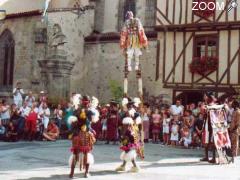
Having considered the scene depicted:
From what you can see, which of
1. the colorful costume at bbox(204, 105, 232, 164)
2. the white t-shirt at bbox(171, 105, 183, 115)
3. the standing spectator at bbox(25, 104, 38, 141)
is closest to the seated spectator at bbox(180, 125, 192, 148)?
the white t-shirt at bbox(171, 105, 183, 115)

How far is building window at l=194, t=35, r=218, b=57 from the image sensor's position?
2428cm

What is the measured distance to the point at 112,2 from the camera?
29812mm

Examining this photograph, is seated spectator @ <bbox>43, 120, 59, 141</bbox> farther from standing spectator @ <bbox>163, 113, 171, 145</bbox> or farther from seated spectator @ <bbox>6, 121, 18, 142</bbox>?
standing spectator @ <bbox>163, 113, 171, 145</bbox>

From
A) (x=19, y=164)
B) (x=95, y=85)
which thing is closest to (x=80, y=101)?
(x=19, y=164)

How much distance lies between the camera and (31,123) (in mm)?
19359

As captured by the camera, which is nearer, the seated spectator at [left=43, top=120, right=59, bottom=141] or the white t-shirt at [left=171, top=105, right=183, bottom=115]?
the seated spectator at [left=43, top=120, right=59, bottom=141]

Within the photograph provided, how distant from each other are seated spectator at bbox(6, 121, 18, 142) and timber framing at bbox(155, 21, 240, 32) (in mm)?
9774

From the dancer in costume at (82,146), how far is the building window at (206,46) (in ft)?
48.0

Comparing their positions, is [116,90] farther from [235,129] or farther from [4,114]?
[235,129]

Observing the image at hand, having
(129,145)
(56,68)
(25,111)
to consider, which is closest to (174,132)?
(25,111)

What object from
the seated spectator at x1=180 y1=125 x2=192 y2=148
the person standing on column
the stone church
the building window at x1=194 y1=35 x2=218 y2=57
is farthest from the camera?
the stone church

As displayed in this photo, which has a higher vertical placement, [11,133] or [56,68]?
[56,68]

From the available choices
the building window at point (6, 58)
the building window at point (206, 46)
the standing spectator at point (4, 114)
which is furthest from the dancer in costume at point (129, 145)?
the building window at point (6, 58)

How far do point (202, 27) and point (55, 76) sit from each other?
26.5ft
